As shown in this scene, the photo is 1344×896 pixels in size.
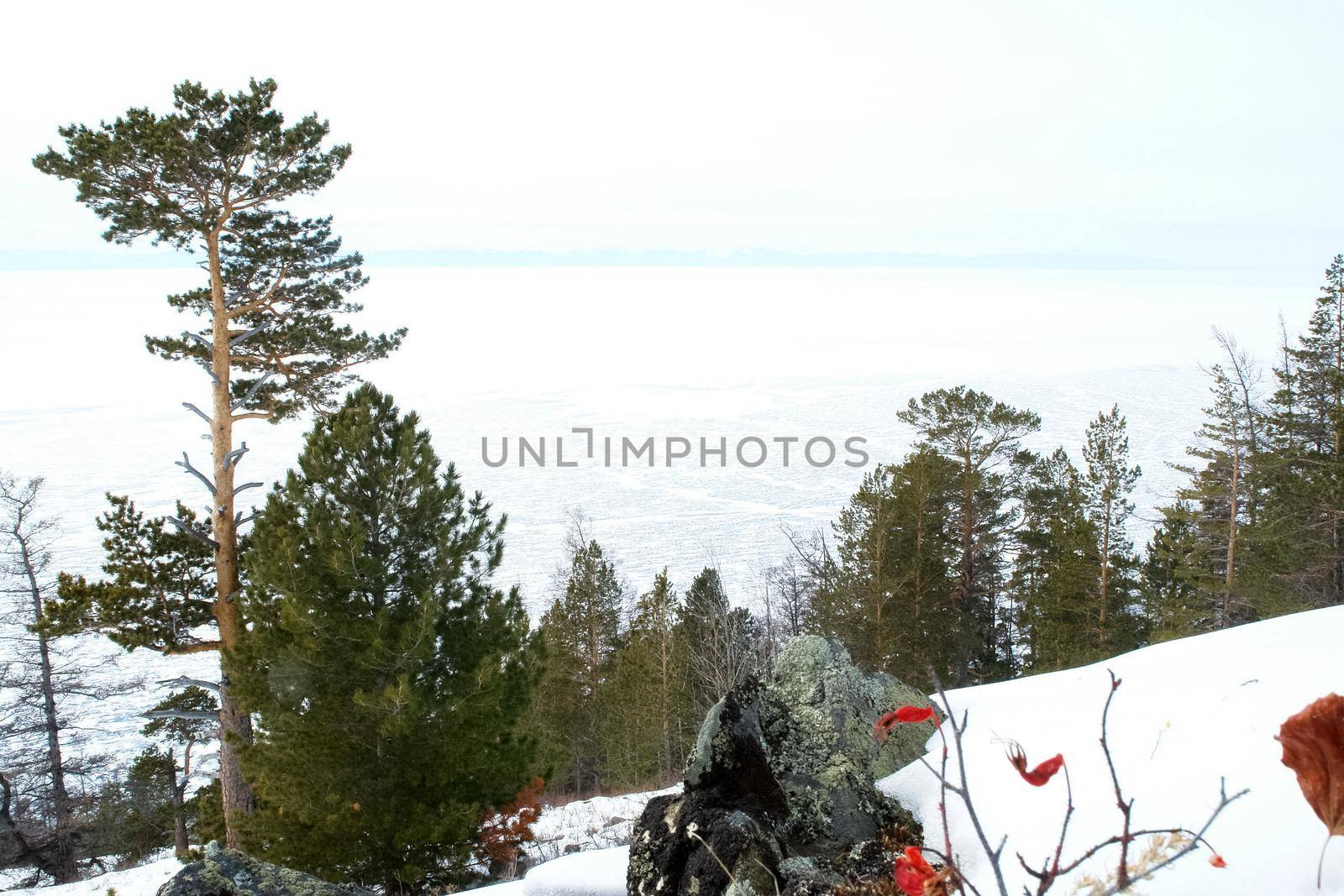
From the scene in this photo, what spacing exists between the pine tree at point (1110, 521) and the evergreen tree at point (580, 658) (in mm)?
15049

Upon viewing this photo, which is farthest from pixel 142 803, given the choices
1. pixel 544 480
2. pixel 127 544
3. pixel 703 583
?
pixel 544 480

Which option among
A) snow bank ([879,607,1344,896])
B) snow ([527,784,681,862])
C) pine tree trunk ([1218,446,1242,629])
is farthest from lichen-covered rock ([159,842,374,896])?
pine tree trunk ([1218,446,1242,629])

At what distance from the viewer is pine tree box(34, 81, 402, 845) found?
1221cm

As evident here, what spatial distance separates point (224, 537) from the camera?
14.2 meters

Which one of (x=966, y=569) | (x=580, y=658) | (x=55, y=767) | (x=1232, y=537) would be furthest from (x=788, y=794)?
(x=580, y=658)

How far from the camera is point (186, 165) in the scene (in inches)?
496

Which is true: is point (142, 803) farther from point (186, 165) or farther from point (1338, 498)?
point (1338, 498)

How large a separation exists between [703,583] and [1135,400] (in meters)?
70.3

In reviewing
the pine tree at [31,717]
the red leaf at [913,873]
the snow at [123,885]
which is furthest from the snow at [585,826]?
the pine tree at [31,717]

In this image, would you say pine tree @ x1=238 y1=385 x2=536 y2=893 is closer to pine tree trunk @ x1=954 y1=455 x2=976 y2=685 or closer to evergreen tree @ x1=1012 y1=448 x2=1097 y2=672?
pine tree trunk @ x1=954 y1=455 x2=976 y2=685

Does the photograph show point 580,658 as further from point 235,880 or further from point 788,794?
point 235,880

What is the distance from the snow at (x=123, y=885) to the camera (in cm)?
1380

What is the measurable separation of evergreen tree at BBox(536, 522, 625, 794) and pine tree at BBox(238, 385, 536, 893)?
19.0 meters

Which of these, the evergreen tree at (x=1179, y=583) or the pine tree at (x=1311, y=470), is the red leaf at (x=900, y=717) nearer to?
the pine tree at (x=1311, y=470)
